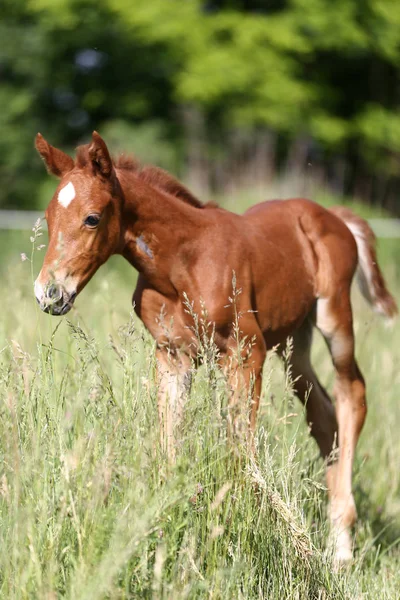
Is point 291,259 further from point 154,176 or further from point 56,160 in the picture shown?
point 56,160

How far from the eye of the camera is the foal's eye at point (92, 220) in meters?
3.55

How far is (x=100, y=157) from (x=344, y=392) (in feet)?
7.05

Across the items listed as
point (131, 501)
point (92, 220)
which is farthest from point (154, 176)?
point (131, 501)

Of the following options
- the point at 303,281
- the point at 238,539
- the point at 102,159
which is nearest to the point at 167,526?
the point at 238,539

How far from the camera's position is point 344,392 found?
5.02m

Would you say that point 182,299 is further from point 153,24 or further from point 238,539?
→ point 153,24

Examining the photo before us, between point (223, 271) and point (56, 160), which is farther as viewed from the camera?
point (223, 271)

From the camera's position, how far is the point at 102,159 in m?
3.64

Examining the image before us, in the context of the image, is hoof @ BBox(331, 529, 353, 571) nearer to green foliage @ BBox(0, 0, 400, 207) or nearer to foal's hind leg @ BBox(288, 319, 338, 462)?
foal's hind leg @ BBox(288, 319, 338, 462)

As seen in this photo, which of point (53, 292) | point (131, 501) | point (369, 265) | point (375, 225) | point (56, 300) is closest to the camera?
point (131, 501)

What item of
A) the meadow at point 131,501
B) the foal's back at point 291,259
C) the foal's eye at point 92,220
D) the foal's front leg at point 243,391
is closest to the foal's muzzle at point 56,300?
the meadow at point 131,501

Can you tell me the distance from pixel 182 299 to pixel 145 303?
214 mm

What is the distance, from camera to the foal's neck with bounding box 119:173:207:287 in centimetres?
393

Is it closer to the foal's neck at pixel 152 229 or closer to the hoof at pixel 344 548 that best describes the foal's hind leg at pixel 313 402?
the hoof at pixel 344 548
